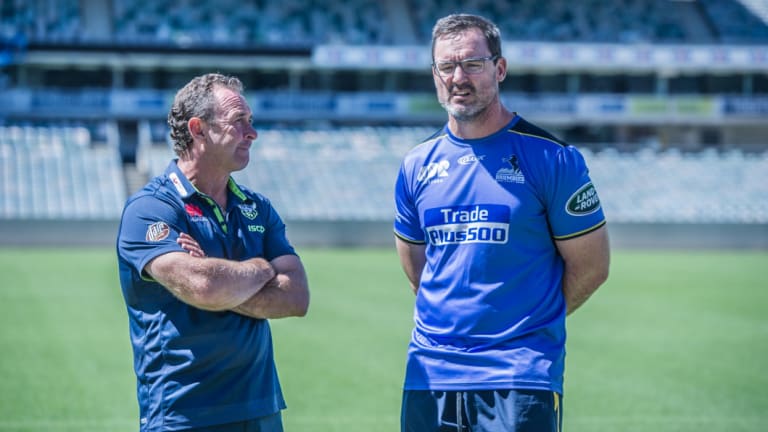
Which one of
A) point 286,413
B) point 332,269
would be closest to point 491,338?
point 286,413

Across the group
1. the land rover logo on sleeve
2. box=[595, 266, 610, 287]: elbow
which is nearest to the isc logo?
the land rover logo on sleeve

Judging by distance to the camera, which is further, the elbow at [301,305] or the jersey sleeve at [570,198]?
the elbow at [301,305]

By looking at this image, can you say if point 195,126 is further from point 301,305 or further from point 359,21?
point 359,21

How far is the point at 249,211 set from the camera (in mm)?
4176

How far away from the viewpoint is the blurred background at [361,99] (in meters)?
35.4

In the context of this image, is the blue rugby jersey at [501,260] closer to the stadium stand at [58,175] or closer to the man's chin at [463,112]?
the man's chin at [463,112]

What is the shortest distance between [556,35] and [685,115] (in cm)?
719

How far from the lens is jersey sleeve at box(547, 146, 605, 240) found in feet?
13.1

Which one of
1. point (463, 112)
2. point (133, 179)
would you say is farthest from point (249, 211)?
point (133, 179)

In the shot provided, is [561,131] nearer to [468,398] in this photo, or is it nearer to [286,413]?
[286,413]

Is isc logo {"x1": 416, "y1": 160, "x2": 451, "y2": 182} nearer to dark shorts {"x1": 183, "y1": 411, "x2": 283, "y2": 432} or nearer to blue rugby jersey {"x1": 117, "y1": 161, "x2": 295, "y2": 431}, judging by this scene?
blue rugby jersey {"x1": 117, "y1": 161, "x2": 295, "y2": 431}

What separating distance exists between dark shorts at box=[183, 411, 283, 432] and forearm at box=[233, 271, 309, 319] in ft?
1.28

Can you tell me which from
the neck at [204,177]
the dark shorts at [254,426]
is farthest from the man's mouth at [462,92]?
the dark shorts at [254,426]

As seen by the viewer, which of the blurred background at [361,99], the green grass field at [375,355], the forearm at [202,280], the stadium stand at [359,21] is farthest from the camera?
the stadium stand at [359,21]
